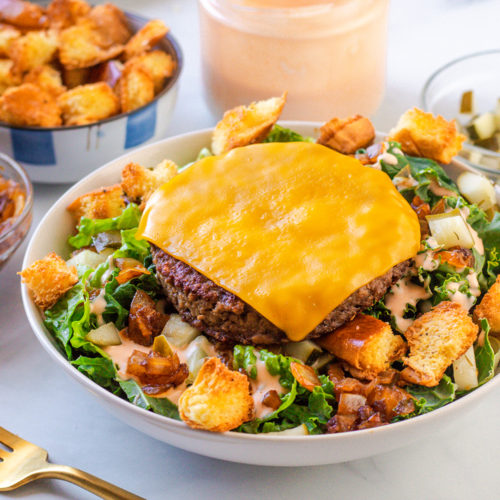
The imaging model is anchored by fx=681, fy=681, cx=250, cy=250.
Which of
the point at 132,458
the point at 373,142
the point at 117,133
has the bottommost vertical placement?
the point at 132,458

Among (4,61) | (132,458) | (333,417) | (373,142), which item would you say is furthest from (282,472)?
(4,61)

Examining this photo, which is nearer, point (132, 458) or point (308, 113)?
point (132, 458)

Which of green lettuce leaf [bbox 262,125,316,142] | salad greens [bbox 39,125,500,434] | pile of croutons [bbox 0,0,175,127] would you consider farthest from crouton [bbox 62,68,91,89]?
green lettuce leaf [bbox 262,125,316,142]

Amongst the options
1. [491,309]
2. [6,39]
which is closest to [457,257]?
[491,309]

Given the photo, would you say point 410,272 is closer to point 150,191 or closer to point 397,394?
point 397,394

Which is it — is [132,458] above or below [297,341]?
below

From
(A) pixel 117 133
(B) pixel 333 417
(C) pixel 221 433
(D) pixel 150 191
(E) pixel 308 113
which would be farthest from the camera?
(E) pixel 308 113

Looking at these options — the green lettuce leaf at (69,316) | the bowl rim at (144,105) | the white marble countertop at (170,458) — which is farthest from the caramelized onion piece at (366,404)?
the bowl rim at (144,105)
